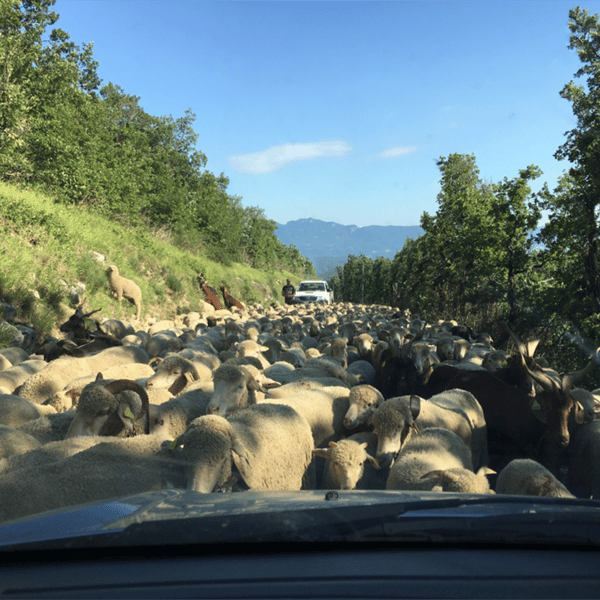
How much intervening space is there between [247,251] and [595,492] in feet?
191

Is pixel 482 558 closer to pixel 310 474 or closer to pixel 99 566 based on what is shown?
pixel 99 566

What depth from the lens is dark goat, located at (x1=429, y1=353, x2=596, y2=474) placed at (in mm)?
5832

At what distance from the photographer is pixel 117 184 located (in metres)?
26.7

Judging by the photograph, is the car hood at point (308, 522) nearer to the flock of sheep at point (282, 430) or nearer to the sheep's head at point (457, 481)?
the flock of sheep at point (282, 430)

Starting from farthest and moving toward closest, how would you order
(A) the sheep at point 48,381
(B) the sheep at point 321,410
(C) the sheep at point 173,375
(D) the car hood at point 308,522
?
(C) the sheep at point 173,375 → (A) the sheep at point 48,381 → (B) the sheep at point 321,410 → (D) the car hood at point 308,522

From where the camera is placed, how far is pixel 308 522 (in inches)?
50.3

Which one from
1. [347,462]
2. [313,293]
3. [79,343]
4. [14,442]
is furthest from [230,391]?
[313,293]

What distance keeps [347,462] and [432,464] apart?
0.73m

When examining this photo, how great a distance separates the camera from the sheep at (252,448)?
128 inches

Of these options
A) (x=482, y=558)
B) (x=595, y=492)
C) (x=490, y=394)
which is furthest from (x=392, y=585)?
(x=490, y=394)

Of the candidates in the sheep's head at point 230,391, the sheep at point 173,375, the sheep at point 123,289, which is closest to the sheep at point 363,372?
the sheep at point 173,375

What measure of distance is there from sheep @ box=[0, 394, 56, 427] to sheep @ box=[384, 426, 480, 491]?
3642 mm

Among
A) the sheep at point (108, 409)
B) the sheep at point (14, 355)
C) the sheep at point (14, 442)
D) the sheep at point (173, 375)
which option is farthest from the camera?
the sheep at point (14, 355)

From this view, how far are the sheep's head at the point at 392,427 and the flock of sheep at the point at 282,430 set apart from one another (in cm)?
1
